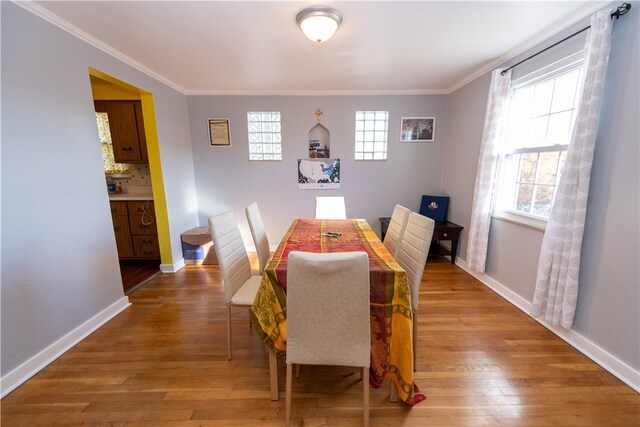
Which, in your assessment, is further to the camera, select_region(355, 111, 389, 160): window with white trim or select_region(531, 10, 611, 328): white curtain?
select_region(355, 111, 389, 160): window with white trim

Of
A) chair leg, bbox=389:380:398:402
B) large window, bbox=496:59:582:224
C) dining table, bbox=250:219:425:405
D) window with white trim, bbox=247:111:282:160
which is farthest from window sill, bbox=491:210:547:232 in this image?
window with white trim, bbox=247:111:282:160

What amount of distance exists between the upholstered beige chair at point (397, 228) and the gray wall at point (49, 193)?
2.48 m

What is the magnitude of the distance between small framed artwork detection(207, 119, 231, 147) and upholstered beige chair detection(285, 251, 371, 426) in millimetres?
3085

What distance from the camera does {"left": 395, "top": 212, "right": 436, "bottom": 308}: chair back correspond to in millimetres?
1515

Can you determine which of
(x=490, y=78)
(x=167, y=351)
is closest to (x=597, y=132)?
(x=490, y=78)

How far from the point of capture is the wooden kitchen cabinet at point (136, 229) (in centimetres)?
320

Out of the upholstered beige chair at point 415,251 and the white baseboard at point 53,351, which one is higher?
the upholstered beige chair at point 415,251

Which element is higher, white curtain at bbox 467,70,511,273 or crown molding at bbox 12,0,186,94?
crown molding at bbox 12,0,186,94

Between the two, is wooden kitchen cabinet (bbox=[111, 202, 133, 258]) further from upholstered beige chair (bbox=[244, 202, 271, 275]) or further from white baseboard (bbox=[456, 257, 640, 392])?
white baseboard (bbox=[456, 257, 640, 392])

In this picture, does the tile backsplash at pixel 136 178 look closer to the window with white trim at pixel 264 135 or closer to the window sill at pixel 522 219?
the window with white trim at pixel 264 135

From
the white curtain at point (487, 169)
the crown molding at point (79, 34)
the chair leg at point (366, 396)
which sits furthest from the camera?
the white curtain at point (487, 169)

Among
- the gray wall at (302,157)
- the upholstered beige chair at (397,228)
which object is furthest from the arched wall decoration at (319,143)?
the upholstered beige chair at (397,228)

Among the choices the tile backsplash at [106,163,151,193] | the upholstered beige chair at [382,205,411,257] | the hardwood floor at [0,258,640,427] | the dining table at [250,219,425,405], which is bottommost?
the hardwood floor at [0,258,640,427]

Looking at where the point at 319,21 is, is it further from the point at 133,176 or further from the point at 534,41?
the point at 133,176
